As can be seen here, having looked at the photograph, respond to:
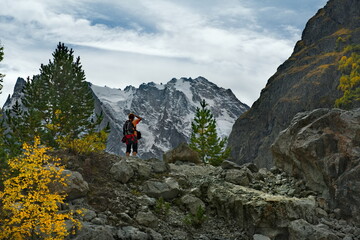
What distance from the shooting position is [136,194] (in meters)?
17.4

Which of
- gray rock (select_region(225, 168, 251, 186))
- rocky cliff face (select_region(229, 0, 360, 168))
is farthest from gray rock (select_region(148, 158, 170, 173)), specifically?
rocky cliff face (select_region(229, 0, 360, 168))

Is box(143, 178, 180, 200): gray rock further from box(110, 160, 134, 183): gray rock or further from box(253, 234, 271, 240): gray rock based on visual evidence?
box(253, 234, 271, 240): gray rock

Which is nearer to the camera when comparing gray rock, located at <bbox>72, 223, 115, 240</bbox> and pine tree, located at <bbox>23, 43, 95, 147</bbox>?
gray rock, located at <bbox>72, 223, 115, 240</bbox>

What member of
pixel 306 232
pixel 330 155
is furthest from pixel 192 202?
pixel 330 155

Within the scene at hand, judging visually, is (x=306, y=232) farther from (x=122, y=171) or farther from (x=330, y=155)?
(x=122, y=171)

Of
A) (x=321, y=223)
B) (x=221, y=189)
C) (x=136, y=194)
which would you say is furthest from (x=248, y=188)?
(x=136, y=194)

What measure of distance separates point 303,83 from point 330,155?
116370mm

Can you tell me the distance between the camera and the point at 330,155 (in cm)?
1814

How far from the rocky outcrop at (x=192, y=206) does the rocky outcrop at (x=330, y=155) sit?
0.68 metres

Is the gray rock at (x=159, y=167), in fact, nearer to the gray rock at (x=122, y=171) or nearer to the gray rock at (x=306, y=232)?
the gray rock at (x=122, y=171)

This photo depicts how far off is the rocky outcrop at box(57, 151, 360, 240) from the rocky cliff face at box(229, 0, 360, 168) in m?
95.4

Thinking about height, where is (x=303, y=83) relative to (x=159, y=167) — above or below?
above

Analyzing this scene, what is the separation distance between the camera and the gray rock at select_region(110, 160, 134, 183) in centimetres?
Result: 1839

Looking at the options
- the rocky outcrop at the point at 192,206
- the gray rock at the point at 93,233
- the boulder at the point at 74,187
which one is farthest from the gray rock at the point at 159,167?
the gray rock at the point at 93,233
